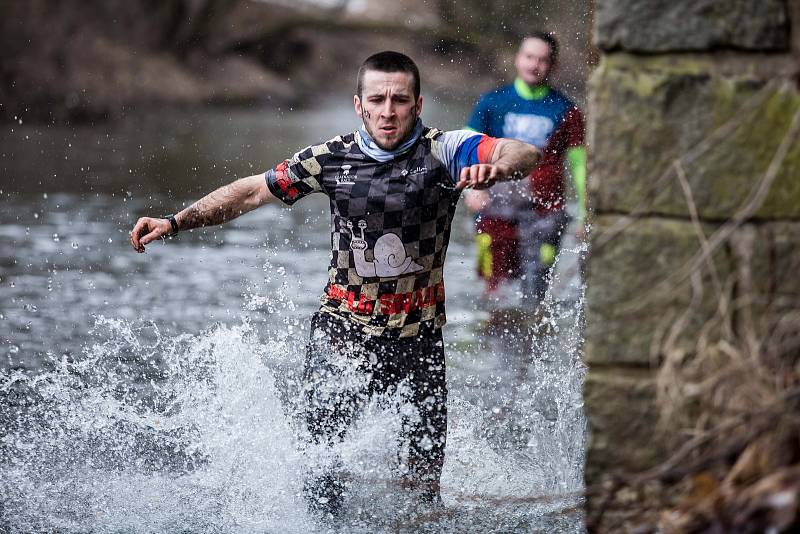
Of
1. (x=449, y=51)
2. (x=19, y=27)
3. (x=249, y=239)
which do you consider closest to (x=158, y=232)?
(x=249, y=239)

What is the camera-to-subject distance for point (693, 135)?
2914 millimetres

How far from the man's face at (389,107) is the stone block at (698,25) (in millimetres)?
2069

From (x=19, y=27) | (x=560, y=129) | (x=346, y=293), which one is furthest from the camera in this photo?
(x=19, y=27)

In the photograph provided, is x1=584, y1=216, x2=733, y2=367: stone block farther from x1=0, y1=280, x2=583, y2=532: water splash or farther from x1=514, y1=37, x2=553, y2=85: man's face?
x1=514, y1=37, x2=553, y2=85: man's face

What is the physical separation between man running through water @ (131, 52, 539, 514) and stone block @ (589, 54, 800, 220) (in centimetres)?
191

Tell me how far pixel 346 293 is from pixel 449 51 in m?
Answer: 37.1

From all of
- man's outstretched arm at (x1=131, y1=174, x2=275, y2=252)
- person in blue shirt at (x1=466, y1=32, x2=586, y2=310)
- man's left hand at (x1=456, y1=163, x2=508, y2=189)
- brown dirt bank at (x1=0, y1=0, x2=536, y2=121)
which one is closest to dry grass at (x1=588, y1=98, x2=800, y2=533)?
man's left hand at (x1=456, y1=163, x2=508, y2=189)

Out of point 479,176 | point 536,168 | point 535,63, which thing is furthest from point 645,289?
point 535,63

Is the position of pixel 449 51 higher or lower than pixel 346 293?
higher

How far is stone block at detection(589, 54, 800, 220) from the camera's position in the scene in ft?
9.47

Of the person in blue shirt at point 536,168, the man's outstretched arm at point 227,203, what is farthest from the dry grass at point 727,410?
the person in blue shirt at point 536,168

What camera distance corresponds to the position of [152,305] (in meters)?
9.16

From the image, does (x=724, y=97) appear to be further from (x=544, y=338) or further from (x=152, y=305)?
(x=152, y=305)

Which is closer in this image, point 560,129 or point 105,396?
point 105,396
